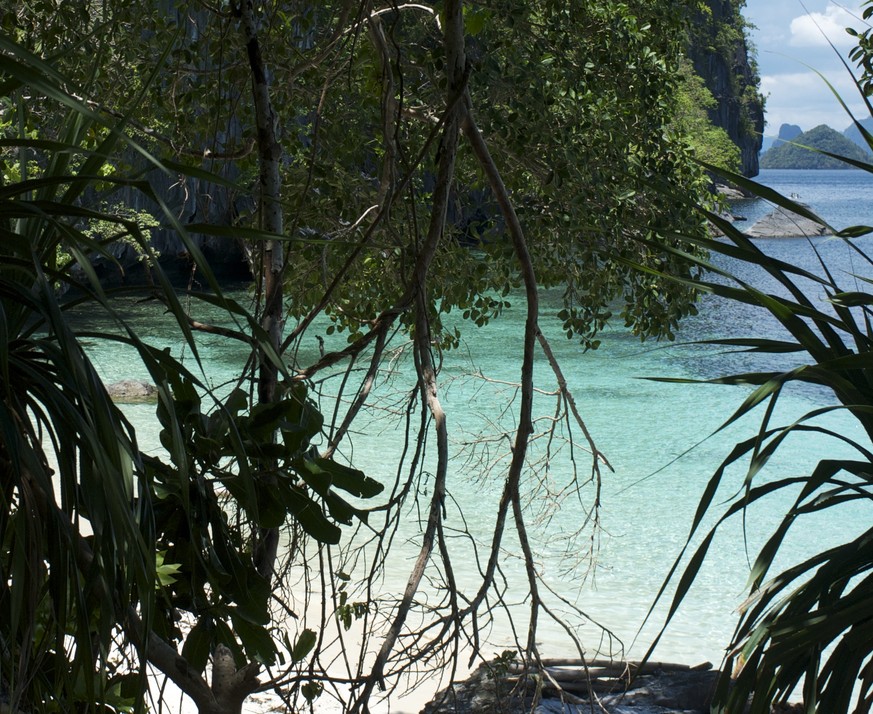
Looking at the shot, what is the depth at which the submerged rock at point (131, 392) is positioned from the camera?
338 inches

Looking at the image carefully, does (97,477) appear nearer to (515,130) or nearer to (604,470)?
(515,130)

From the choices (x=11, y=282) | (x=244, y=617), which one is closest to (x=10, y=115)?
(x=11, y=282)

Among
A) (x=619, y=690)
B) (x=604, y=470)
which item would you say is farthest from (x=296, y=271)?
(x=604, y=470)

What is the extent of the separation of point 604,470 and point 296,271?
18.3 ft

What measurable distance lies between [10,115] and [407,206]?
1.21 m

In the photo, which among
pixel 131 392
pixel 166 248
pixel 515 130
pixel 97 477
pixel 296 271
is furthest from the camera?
pixel 166 248

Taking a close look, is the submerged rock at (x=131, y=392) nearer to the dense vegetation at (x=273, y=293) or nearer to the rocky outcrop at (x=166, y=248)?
the rocky outcrop at (x=166, y=248)

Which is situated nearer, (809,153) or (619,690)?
(619,690)

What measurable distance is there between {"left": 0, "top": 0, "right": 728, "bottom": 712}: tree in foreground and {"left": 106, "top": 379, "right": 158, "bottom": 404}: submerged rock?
4915mm

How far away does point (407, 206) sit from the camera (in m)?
2.53

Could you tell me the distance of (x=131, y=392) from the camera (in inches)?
339

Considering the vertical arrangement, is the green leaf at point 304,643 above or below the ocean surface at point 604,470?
above

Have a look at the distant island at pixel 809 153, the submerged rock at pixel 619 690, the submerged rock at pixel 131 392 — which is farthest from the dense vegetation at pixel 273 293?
the distant island at pixel 809 153

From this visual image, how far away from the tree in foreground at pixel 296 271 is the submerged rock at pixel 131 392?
4.91 m
